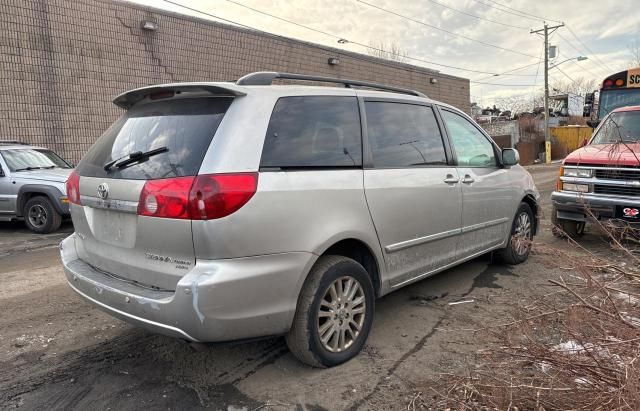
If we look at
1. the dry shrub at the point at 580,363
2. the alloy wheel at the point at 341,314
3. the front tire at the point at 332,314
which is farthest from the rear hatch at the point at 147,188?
the dry shrub at the point at 580,363

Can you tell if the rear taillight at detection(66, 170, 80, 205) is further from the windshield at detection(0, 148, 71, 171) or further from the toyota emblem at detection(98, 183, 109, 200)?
the windshield at detection(0, 148, 71, 171)

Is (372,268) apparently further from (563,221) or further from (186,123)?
(563,221)

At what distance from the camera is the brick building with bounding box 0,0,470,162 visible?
11.4m

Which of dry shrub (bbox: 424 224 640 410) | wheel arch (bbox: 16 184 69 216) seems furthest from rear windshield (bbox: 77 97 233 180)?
wheel arch (bbox: 16 184 69 216)

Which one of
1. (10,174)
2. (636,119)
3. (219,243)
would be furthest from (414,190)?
(10,174)

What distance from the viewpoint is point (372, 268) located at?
11.7ft

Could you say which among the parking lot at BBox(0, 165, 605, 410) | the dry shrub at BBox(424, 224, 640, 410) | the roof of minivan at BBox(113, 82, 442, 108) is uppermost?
the roof of minivan at BBox(113, 82, 442, 108)

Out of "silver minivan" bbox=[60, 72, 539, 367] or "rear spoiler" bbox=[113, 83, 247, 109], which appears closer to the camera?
"silver minivan" bbox=[60, 72, 539, 367]

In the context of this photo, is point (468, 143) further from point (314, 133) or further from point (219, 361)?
point (219, 361)

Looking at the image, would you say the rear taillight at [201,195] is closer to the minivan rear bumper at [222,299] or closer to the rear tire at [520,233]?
the minivan rear bumper at [222,299]

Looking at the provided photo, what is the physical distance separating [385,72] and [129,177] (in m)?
21.4

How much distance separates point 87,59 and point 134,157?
37.6 feet

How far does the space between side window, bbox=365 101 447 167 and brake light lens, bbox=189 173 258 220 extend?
4.12ft

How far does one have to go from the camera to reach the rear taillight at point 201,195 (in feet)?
8.50
